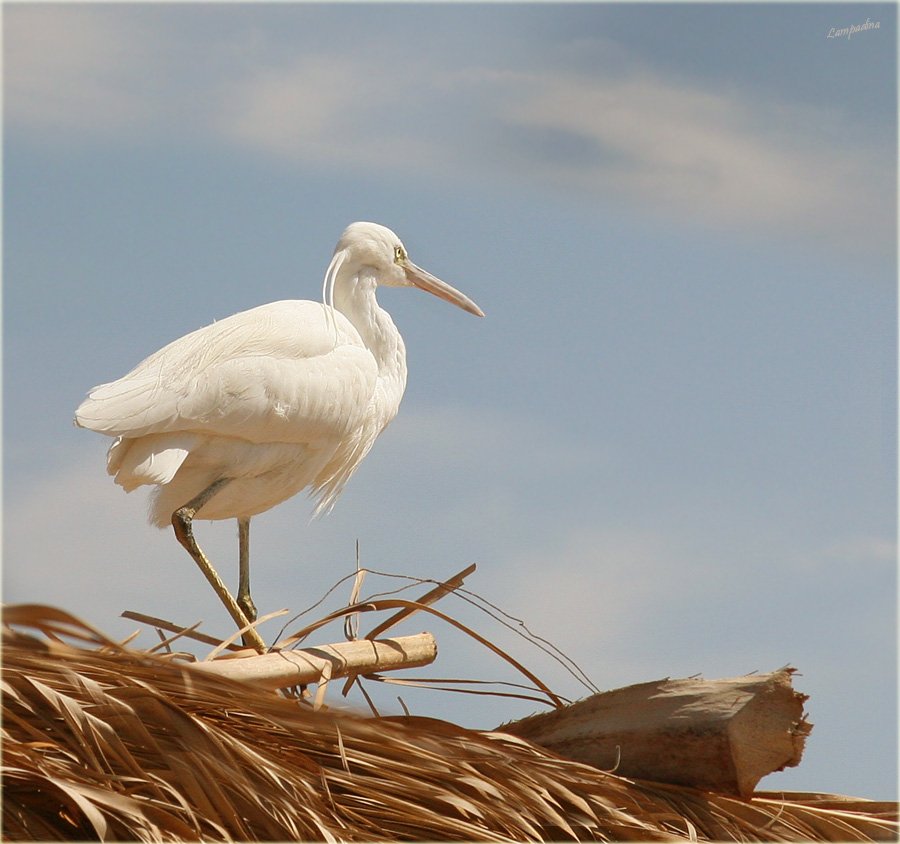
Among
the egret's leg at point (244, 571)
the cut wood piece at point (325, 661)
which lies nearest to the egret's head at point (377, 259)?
the egret's leg at point (244, 571)

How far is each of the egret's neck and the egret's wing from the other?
36 centimetres

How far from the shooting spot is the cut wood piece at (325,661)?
2.28m

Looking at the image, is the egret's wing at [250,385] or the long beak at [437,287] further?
the long beak at [437,287]

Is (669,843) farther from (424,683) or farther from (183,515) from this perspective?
(183,515)

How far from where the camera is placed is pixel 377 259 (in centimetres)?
543

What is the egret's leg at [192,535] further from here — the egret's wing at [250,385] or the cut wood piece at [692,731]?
the cut wood piece at [692,731]

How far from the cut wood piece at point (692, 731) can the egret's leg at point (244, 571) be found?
8.32 feet

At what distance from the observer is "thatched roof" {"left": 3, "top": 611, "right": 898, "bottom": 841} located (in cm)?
194

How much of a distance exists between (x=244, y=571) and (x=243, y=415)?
1.01 m

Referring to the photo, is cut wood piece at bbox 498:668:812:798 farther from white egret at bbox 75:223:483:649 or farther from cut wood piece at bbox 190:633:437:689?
white egret at bbox 75:223:483:649

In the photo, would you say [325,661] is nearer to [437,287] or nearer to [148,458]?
[148,458]

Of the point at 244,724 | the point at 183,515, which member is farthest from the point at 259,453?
the point at 244,724

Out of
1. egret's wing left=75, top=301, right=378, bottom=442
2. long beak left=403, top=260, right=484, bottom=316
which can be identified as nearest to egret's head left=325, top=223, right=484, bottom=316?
long beak left=403, top=260, right=484, bottom=316

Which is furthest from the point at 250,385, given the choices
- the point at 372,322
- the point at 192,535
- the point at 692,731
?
the point at 692,731
